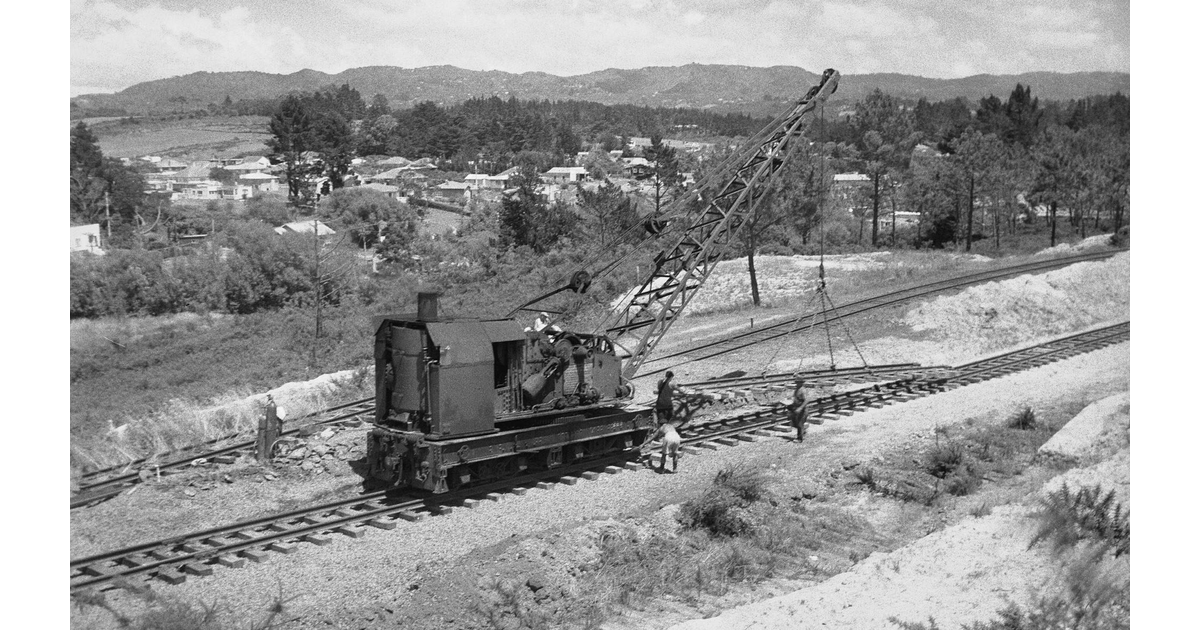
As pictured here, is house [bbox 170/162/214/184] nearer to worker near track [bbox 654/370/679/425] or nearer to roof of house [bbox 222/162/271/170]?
roof of house [bbox 222/162/271/170]

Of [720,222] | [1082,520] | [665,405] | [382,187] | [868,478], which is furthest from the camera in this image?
[382,187]

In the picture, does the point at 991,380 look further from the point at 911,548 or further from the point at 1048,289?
the point at 911,548

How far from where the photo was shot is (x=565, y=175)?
62.3 m

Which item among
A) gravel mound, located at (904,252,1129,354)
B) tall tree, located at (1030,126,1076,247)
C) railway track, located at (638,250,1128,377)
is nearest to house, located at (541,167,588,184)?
tall tree, located at (1030,126,1076,247)

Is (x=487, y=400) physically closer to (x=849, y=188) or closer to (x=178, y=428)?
(x=178, y=428)

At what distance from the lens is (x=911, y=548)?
12.5 meters

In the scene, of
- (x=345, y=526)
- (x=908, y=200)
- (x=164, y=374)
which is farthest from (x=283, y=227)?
(x=345, y=526)

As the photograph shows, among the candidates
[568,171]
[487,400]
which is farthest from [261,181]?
[487,400]

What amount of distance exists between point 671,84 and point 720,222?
96.8 inches

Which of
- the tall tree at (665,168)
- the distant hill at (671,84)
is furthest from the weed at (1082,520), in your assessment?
the tall tree at (665,168)

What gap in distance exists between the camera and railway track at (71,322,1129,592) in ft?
35.9

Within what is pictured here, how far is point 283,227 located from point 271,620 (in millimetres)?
30059

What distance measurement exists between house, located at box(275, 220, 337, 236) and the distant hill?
52.4ft

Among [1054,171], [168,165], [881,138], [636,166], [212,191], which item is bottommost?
[1054,171]
